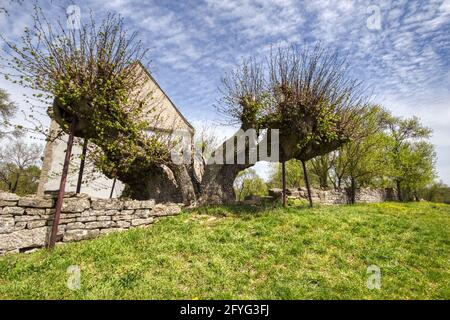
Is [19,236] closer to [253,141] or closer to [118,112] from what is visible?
[118,112]

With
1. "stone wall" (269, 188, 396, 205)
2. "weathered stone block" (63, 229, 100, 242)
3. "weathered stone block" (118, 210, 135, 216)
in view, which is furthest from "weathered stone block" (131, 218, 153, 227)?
"stone wall" (269, 188, 396, 205)

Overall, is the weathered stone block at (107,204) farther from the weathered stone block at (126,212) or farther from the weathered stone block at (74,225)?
the weathered stone block at (74,225)

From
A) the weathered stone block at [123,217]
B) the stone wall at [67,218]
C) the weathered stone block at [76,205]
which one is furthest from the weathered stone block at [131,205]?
the weathered stone block at [76,205]

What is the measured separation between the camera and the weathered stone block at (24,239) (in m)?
5.69

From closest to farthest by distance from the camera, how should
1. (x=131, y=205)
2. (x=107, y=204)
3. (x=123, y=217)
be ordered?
(x=107, y=204) → (x=123, y=217) → (x=131, y=205)

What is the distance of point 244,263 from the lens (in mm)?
5379

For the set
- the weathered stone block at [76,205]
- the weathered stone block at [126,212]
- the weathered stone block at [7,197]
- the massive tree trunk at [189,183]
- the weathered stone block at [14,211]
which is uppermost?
the massive tree trunk at [189,183]

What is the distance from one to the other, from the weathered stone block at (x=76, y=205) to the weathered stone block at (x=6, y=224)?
112cm

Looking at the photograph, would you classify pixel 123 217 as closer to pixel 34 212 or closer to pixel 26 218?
pixel 34 212

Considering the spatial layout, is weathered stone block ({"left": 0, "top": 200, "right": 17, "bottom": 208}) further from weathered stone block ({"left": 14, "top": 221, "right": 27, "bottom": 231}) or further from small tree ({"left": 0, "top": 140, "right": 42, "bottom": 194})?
small tree ({"left": 0, "top": 140, "right": 42, "bottom": 194})

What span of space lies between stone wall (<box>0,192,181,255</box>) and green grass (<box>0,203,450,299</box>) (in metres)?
0.53

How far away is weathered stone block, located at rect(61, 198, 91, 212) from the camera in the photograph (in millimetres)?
6825

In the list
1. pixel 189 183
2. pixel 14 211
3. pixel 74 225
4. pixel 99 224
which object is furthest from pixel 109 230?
pixel 189 183

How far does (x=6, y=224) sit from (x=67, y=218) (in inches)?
51.7
